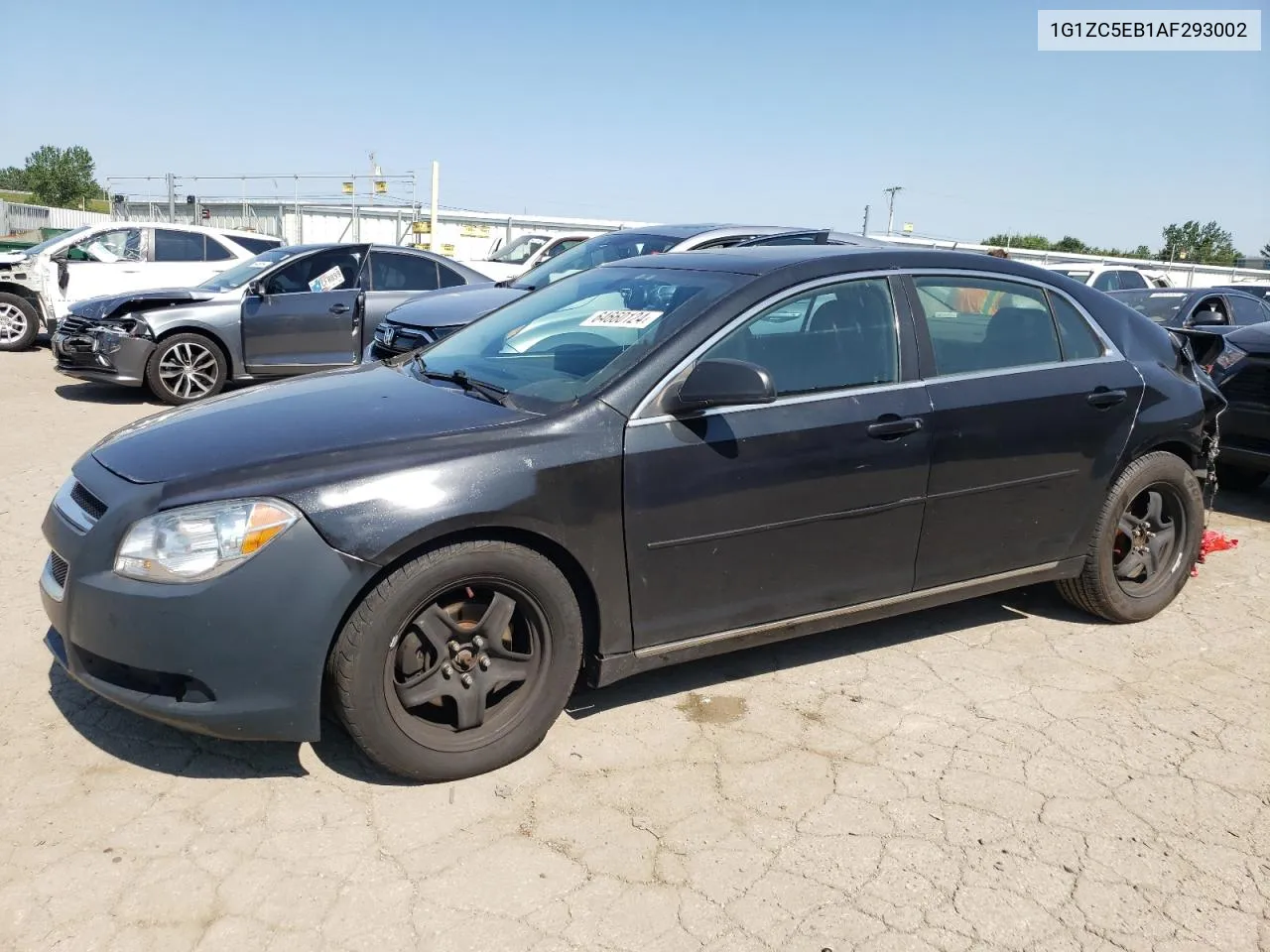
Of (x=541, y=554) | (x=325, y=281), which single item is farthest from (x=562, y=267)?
(x=541, y=554)

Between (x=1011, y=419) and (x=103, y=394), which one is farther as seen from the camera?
(x=103, y=394)

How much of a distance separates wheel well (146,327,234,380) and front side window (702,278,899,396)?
25.7 ft

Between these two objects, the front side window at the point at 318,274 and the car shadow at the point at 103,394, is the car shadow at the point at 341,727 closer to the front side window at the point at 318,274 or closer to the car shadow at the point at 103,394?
the car shadow at the point at 103,394

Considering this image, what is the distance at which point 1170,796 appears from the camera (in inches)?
125

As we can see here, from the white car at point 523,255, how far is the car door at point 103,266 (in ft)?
13.9

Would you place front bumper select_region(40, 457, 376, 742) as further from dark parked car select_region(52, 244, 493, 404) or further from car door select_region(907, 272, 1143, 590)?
dark parked car select_region(52, 244, 493, 404)

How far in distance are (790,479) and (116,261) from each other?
40.1 feet

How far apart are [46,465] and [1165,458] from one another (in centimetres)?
680

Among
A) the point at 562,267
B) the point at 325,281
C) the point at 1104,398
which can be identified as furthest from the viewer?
the point at 325,281

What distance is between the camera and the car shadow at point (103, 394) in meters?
9.89

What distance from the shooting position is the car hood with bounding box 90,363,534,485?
2.94 meters

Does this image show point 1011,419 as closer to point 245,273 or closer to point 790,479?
point 790,479

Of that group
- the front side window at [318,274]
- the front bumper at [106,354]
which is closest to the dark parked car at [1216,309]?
the front side window at [318,274]

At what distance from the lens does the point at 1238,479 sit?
294 inches
